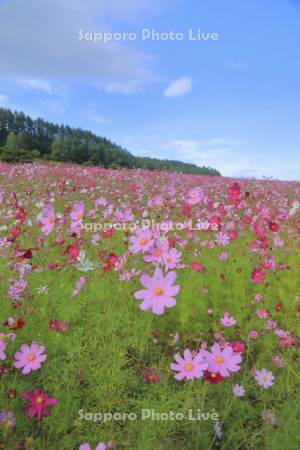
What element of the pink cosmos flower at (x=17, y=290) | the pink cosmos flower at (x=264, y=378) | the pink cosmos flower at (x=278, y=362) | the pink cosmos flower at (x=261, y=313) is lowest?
the pink cosmos flower at (x=278, y=362)

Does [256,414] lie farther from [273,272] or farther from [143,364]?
[273,272]

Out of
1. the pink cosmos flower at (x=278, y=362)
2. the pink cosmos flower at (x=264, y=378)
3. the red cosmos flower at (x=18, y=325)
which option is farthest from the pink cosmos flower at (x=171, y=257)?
the pink cosmos flower at (x=278, y=362)

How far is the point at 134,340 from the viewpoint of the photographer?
2.58m

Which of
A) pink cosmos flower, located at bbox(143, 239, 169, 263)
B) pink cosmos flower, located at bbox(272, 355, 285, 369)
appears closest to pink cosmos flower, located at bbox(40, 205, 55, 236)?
pink cosmos flower, located at bbox(143, 239, 169, 263)

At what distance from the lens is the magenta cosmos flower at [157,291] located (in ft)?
4.64

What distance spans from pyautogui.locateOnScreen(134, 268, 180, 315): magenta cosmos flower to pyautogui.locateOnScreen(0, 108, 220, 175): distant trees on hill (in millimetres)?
34778

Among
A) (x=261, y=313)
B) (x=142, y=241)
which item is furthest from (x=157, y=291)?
(x=261, y=313)

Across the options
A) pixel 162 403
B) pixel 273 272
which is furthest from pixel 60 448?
pixel 273 272

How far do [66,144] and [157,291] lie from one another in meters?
46.9

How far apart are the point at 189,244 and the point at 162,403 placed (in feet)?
7.00

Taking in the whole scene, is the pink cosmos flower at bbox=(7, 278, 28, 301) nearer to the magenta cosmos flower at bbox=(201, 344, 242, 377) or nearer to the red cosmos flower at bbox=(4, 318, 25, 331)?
the red cosmos flower at bbox=(4, 318, 25, 331)

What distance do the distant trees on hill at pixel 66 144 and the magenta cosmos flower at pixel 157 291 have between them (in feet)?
114

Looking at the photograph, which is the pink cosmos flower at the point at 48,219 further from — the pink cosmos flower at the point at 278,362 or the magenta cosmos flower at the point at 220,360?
the pink cosmos flower at the point at 278,362

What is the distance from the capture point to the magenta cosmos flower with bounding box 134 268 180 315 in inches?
55.7
